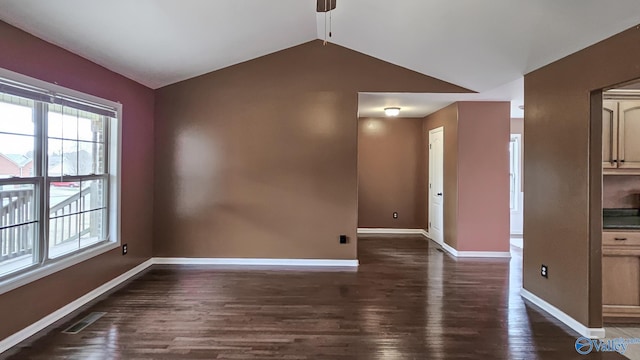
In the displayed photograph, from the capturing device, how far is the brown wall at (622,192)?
3.56 m

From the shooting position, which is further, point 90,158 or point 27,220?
point 90,158

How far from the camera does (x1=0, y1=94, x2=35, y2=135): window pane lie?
264cm

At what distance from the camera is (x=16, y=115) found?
2.75 metres

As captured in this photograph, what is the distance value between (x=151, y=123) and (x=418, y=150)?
4907 millimetres

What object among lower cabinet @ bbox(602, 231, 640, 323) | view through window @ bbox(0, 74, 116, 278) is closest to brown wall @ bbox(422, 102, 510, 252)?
lower cabinet @ bbox(602, 231, 640, 323)

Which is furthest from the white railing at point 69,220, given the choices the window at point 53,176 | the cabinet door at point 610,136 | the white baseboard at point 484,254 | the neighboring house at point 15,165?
the cabinet door at point 610,136

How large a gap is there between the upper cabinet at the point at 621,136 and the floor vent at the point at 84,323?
482 centimetres

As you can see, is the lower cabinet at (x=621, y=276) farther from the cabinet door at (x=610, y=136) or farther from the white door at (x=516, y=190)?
the white door at (x=516, y=190)

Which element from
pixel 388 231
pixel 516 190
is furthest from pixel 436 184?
pixel 516 190

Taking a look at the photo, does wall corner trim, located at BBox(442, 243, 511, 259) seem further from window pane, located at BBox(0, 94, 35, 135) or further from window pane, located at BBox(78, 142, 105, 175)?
window pane, located at BBox(0, 94, 35, 135)

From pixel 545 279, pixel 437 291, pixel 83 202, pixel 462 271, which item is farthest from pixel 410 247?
pixel 83 202

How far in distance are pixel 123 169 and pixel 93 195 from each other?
1.62ft

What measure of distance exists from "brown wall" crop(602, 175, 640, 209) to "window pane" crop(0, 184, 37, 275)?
526cm

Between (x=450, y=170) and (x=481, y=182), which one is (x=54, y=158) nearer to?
(x=450, y=170)
